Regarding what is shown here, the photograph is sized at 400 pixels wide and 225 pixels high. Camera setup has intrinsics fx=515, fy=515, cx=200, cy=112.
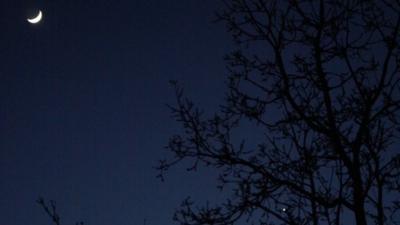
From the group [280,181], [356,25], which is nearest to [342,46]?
[356,25]

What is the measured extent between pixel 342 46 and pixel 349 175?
1.97 m

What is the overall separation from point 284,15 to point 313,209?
9.47 ft

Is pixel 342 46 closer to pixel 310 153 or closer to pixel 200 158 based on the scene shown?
pixel 310 153

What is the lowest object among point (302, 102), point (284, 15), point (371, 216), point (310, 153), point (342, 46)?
point (371, 216)

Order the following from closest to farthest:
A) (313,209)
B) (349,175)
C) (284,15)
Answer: (349,175), (313,209), (284,15)

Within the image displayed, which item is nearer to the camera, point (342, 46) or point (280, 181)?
point (280, 181)

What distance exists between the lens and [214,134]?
779cm

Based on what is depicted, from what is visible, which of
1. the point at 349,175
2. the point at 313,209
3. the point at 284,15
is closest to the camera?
the point at 349,175

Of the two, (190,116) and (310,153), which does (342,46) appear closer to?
(310,153)

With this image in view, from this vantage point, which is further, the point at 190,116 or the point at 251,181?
the point at 190,116

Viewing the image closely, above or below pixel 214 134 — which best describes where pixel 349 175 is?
below

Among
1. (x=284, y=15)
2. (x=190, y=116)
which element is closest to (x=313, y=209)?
(x=190, y=116)

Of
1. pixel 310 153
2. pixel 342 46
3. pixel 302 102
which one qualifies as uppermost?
pixel 342 46

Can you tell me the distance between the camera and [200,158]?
7609 millimetres
